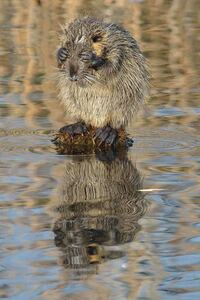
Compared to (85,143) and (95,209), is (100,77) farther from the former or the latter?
(95,209)

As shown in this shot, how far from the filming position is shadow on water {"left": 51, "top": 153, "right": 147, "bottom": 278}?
492 centimetres

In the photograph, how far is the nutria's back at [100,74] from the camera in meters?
6.89

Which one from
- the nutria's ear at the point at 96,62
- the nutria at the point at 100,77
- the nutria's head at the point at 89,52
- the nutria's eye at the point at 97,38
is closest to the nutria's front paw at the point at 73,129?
the nutria at the point at 100,77

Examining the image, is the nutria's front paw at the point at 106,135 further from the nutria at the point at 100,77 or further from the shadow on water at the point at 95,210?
the shadow on water at the point at 95,210

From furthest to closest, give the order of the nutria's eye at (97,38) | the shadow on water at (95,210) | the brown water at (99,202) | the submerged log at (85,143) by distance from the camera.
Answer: the submerged log at (85,143) → the nutria's eye at (97,38) → the shadow on water at (95,210) → the brown water at (99,202)

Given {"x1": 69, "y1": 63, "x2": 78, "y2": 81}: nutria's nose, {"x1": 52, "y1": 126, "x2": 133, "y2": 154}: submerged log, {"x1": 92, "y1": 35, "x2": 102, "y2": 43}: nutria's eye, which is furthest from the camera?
{"x1": 52, "y1": 126, "x2": 133, "y2": 154}: submerged log

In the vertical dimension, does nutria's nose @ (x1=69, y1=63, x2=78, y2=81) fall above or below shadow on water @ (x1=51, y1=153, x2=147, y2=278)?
above

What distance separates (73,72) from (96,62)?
250mm

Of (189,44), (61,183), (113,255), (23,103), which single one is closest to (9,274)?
(113,255)

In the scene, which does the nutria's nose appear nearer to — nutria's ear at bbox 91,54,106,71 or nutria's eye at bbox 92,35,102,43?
nutria's ear at bbox 91,54,106,71

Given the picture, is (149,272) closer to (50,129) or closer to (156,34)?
(50,129)

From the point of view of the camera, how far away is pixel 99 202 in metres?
5.76

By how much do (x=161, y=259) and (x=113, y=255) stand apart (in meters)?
0.22

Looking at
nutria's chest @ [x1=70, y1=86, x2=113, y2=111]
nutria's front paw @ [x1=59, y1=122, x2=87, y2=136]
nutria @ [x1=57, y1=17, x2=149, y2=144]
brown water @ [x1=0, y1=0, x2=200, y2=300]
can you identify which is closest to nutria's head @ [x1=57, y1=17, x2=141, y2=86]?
Result: nutria @ [x1=57, y1=17, x2=149, y2=144]
